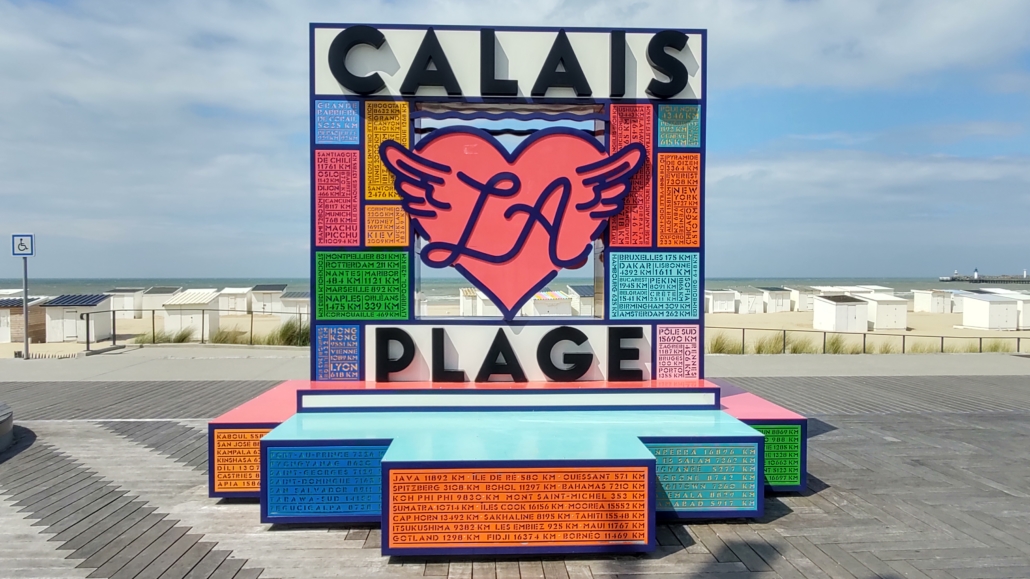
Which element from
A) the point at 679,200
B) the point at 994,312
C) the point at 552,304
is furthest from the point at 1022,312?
the point at 679,200

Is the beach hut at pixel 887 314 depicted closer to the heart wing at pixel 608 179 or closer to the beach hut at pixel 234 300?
the heart wing at pixel 608 179

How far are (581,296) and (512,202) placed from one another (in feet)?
17.3

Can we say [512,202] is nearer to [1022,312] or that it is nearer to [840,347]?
[840,347]

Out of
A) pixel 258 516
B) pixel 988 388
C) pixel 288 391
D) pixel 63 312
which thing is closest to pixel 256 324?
pixel 63 312

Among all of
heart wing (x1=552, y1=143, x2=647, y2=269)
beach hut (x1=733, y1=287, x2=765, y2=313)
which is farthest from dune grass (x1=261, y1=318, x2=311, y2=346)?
beach hut (x1=733, y1=287, x2=765, y2=313)

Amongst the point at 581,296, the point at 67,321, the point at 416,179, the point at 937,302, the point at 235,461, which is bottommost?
the point at 235,461

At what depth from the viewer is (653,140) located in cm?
577

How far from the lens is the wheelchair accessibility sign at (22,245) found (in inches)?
508

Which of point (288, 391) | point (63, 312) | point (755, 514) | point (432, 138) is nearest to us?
point (755, 514)

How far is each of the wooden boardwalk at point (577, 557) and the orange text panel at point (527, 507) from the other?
0.17 meters

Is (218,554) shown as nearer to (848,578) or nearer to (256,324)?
(848,578)

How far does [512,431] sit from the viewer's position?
4.72 m

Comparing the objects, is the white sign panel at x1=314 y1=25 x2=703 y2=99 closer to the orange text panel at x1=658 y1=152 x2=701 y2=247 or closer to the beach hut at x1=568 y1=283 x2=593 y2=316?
the orange text panel at x1=658 y1=152 x2=701 y2=247

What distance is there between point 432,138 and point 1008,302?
2496cm
